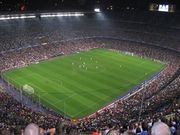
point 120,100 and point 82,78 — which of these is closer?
point 120,100

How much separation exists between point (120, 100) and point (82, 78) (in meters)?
Answer: 9.97

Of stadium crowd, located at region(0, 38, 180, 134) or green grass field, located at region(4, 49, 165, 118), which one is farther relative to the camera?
green grass field, located at region(4, 49, 165, 118)

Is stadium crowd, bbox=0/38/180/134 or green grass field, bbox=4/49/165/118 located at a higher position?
stadium crowd, bbox=0/38/180/134

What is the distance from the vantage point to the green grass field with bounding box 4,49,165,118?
35094mm

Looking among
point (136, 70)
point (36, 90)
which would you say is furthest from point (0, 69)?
point (136, 70)

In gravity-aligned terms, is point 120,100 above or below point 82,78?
below

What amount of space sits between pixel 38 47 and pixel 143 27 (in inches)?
1182

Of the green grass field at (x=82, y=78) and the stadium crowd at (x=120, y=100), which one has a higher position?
the stadium crowd at (x=120, y=100)

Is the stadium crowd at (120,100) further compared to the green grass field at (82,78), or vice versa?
the green grass field at (82,78)

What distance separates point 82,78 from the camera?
145 feet

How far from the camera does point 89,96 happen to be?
37125mm

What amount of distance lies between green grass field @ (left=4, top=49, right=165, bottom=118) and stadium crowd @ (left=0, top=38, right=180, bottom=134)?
242 centimetres

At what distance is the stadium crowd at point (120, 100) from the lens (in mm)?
20795

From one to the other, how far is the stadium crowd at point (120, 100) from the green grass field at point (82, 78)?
2.42m
